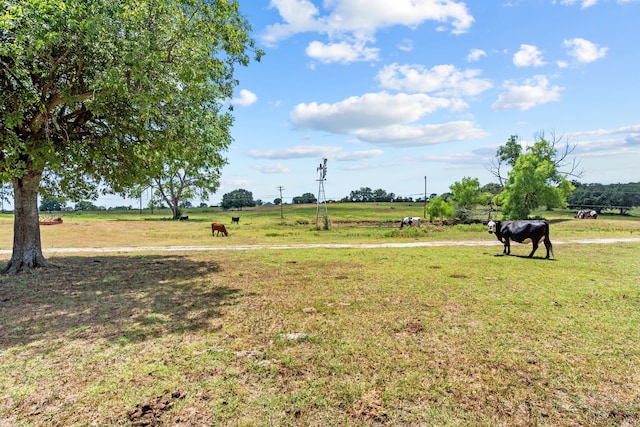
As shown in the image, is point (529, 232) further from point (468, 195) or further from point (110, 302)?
point (468, 195)

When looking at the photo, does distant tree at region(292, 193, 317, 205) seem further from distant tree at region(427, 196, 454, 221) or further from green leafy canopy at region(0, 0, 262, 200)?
green leafy canopy at region(0, 0, 262, 200)

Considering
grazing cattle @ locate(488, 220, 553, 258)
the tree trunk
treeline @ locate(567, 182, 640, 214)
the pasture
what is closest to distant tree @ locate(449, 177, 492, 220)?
treeline @ locate(567, 182, 640, 214)

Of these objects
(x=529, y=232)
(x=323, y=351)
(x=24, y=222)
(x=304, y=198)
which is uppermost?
(x=304, y=198)

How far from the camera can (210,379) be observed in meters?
4.61

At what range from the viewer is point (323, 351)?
5438 mm

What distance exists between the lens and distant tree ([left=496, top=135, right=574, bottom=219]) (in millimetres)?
47062

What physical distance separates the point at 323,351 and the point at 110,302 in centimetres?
576

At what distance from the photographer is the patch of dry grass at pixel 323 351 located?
3979 millimetres

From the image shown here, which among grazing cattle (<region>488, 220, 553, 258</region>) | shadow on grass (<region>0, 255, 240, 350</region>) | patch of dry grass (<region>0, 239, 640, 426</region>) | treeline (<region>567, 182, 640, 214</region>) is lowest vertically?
patch of dry grass (<region>0, 239, 640, 426</region>)

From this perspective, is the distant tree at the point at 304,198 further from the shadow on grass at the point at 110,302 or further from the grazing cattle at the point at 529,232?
the shadow on grass at the point at 110,302

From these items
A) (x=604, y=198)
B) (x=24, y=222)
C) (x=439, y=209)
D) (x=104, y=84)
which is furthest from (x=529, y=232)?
(x=604, y=198)

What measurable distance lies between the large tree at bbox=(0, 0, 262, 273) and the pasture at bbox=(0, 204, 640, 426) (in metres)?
4.21

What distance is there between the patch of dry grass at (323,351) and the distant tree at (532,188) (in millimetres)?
41408

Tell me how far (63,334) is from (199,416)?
157 inches
